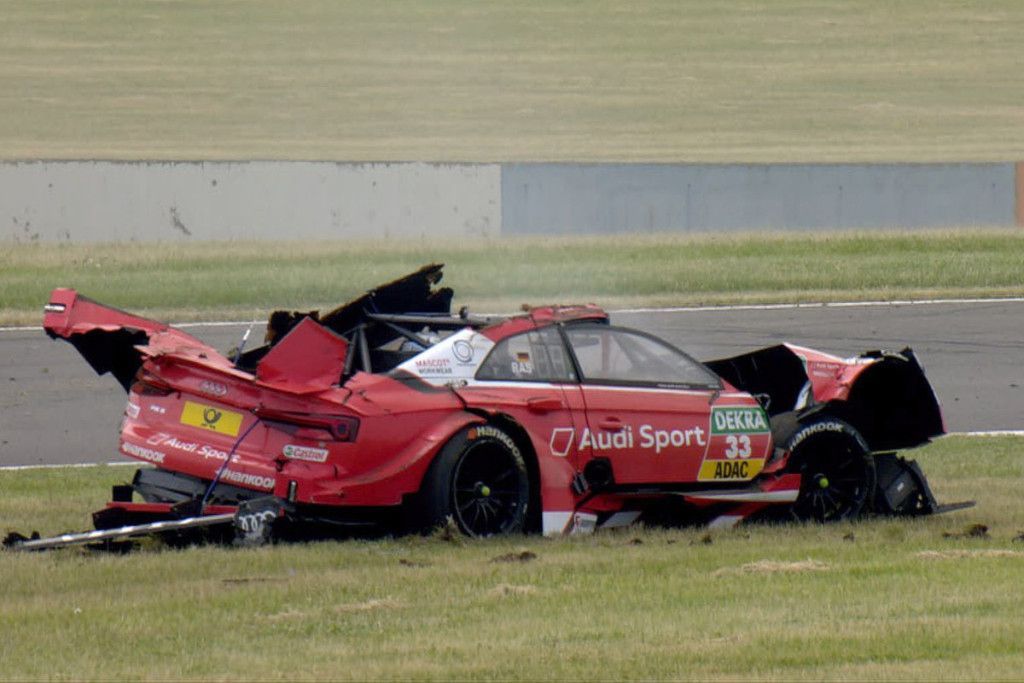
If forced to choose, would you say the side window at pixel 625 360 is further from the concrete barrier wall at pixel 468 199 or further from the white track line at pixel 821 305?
the concrete barrier wall at pixel 468 199

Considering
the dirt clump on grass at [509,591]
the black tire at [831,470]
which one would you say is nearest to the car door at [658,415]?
the black tire at [831,470]

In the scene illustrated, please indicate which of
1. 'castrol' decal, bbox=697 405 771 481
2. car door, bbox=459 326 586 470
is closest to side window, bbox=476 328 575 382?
car door, bbox=459 326 586 470

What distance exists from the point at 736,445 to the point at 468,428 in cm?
159

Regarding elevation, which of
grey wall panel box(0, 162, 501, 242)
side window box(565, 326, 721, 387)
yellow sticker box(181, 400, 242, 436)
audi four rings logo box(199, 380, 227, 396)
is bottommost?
yellow sticker box(181, 400, 242, 436)

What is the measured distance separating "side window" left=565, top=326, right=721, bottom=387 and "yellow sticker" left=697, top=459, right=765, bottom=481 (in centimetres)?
44

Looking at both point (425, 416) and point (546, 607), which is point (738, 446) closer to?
point (425, 416)

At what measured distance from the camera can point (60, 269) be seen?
2653 cm

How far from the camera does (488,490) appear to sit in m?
9.61

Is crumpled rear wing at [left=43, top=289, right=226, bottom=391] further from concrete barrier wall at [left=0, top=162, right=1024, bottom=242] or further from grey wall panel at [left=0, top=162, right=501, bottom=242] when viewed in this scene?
concrete barrier wall at [left=0, top=162, right=1024, bottom=242]

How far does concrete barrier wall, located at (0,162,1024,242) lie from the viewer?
100ft

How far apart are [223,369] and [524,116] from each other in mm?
42518

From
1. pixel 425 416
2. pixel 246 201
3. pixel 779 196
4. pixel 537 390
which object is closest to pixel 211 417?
pixel 425 416

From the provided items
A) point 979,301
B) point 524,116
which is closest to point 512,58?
point 524,116

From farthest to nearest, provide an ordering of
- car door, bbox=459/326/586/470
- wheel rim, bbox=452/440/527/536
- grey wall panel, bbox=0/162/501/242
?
1. grey wall panel, bbox=0/162/501/242
2. car door, bbox=459/326/586/470
3. wheel rim, bbox=452/440/527/536
